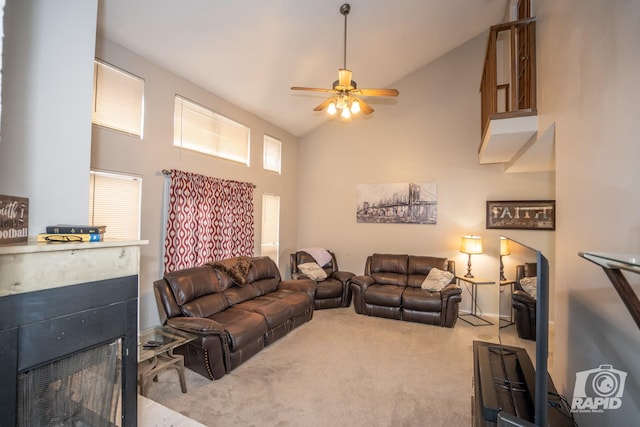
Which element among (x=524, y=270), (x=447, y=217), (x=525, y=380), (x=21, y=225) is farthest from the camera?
(x=447, y=217)

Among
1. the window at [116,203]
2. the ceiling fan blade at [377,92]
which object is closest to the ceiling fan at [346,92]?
the ceiling fan blade at [377,92]

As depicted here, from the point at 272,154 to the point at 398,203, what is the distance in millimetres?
2529

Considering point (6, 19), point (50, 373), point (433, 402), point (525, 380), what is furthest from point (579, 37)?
point (50, 373)

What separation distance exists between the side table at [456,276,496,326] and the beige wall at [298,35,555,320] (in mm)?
128

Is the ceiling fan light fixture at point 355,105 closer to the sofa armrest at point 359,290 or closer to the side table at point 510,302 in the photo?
the side table at point 510,302

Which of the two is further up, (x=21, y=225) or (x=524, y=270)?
(x=21, y=225)

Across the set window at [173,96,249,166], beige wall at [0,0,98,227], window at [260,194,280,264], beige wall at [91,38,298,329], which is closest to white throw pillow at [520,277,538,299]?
beige wall at [0,0,98,227]

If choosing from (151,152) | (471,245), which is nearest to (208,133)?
(151,152)

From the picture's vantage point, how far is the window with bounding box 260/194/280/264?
5.38m

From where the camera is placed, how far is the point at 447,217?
5078 mm

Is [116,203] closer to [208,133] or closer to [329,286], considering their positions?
[208,133]

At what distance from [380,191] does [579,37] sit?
156 inches

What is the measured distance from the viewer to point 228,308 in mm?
3502

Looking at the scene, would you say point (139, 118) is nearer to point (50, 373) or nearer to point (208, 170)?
point (208, 170)
